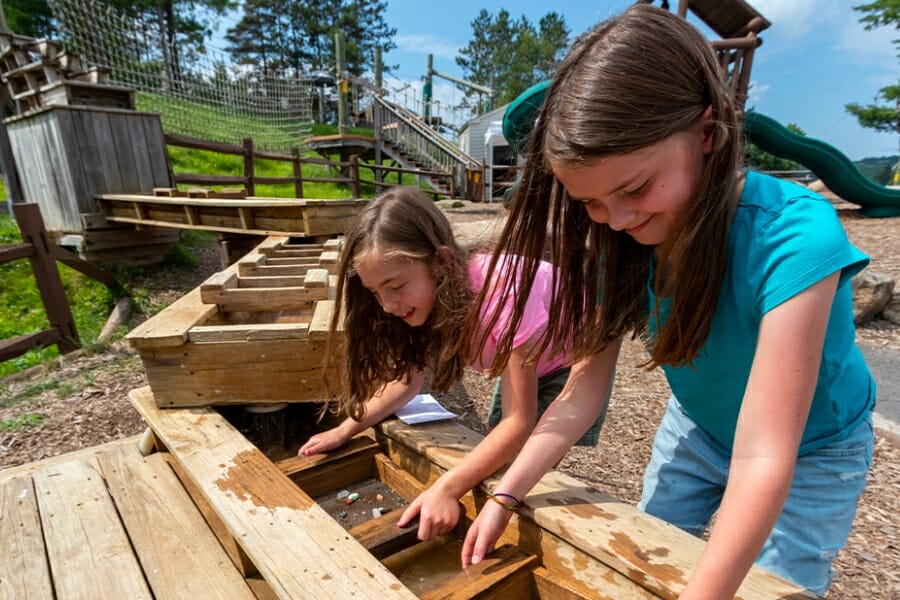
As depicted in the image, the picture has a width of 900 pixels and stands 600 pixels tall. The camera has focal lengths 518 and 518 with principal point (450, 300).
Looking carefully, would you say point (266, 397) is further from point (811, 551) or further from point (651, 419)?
point (651, 419)

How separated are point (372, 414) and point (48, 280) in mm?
4481

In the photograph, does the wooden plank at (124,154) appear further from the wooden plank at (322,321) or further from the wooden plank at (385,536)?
the wooden plank at (385,536)

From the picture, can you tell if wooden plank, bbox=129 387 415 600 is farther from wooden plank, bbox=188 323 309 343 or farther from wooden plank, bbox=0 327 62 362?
wooden plank, bbox=0 327 62 362

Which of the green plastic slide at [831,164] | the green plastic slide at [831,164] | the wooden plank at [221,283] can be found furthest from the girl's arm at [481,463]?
the green plastic slide at [831,164]

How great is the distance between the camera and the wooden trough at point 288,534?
43.8 inches

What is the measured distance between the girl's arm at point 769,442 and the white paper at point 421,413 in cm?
115

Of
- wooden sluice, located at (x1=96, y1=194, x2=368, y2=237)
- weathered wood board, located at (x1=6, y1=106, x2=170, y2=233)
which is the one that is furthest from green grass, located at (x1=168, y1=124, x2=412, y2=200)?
wooden sluice, located at (x1=96, y1=194, x2=368, y2=237)

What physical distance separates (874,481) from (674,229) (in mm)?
2460

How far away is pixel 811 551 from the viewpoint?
122 centimetres

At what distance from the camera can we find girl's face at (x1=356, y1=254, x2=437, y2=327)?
1.70 meters

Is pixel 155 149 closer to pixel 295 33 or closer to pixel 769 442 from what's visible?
pixel 769 442

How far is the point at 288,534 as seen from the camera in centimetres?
122

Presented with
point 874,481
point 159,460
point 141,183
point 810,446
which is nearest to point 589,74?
point 810,446

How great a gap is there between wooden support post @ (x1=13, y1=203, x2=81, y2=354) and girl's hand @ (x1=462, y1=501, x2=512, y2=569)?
500 cm
